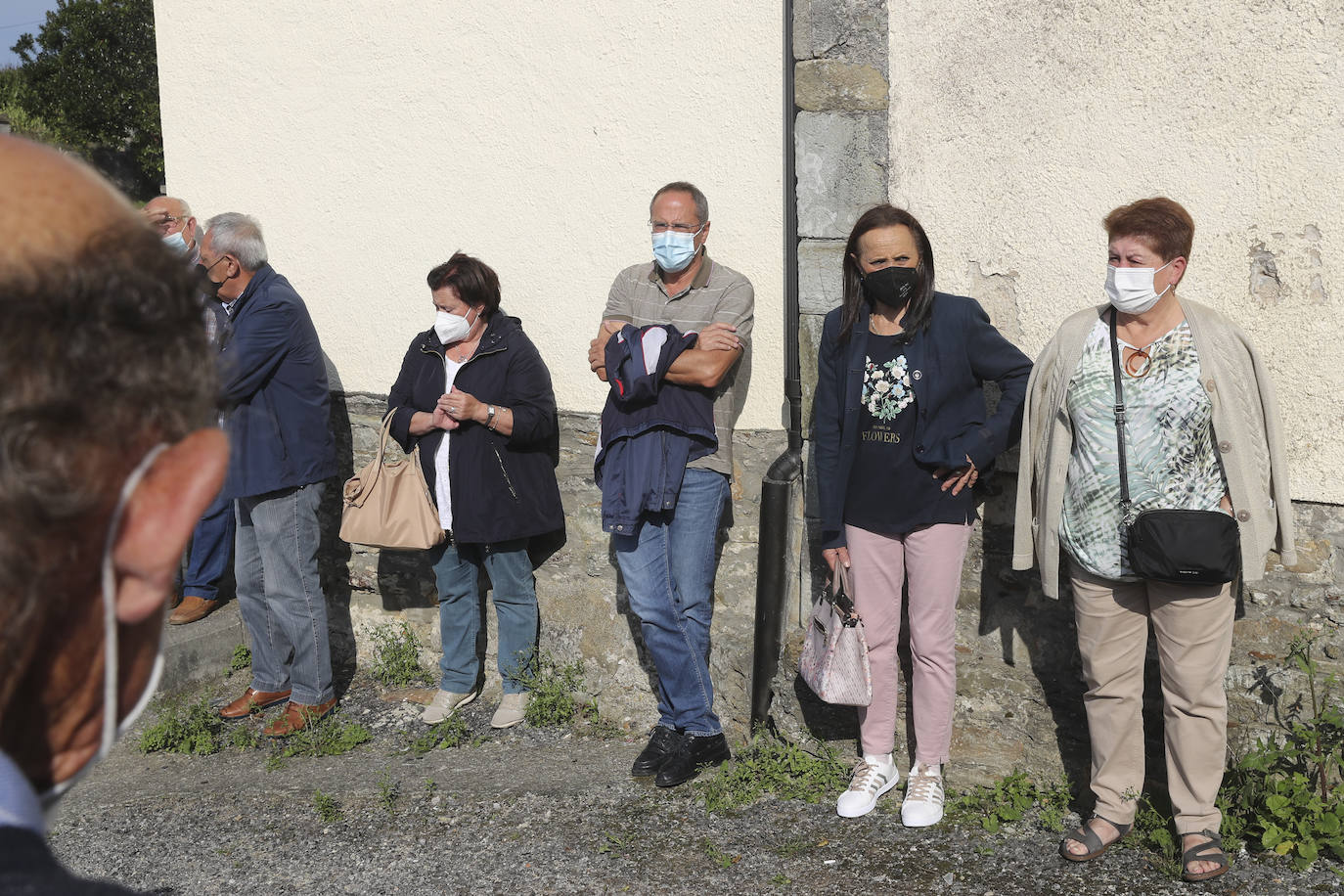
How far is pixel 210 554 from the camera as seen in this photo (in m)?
6.18

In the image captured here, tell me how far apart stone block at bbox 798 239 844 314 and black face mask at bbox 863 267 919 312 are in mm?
378

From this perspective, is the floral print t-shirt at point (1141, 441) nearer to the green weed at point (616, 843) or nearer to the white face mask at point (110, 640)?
the green weed at point (616, 843)

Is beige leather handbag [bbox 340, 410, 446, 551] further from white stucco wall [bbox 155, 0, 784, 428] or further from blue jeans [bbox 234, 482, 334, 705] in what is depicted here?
white stucco wall [bbox 155, 0, 784, 428]

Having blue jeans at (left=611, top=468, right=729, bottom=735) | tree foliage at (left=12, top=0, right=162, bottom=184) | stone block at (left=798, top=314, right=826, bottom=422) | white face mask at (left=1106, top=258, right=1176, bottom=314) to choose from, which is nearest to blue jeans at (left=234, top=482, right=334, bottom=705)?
blue jeans at (left=611, top=468, right=729, bottom=735)

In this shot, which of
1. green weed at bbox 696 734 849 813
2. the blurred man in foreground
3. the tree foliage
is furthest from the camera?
the tree foliage

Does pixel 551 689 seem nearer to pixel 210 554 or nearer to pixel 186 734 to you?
pixel 186 734

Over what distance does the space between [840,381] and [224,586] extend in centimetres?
389

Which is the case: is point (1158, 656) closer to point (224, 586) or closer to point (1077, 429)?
point (1077, 429)

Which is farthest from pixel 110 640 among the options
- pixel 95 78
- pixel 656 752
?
pixel 95 78

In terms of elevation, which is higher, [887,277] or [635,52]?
[635,52]

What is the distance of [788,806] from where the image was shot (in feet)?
14.0

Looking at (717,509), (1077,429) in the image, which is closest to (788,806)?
(717,509)

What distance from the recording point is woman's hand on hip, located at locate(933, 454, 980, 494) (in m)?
3.91

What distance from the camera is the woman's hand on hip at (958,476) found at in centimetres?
391
